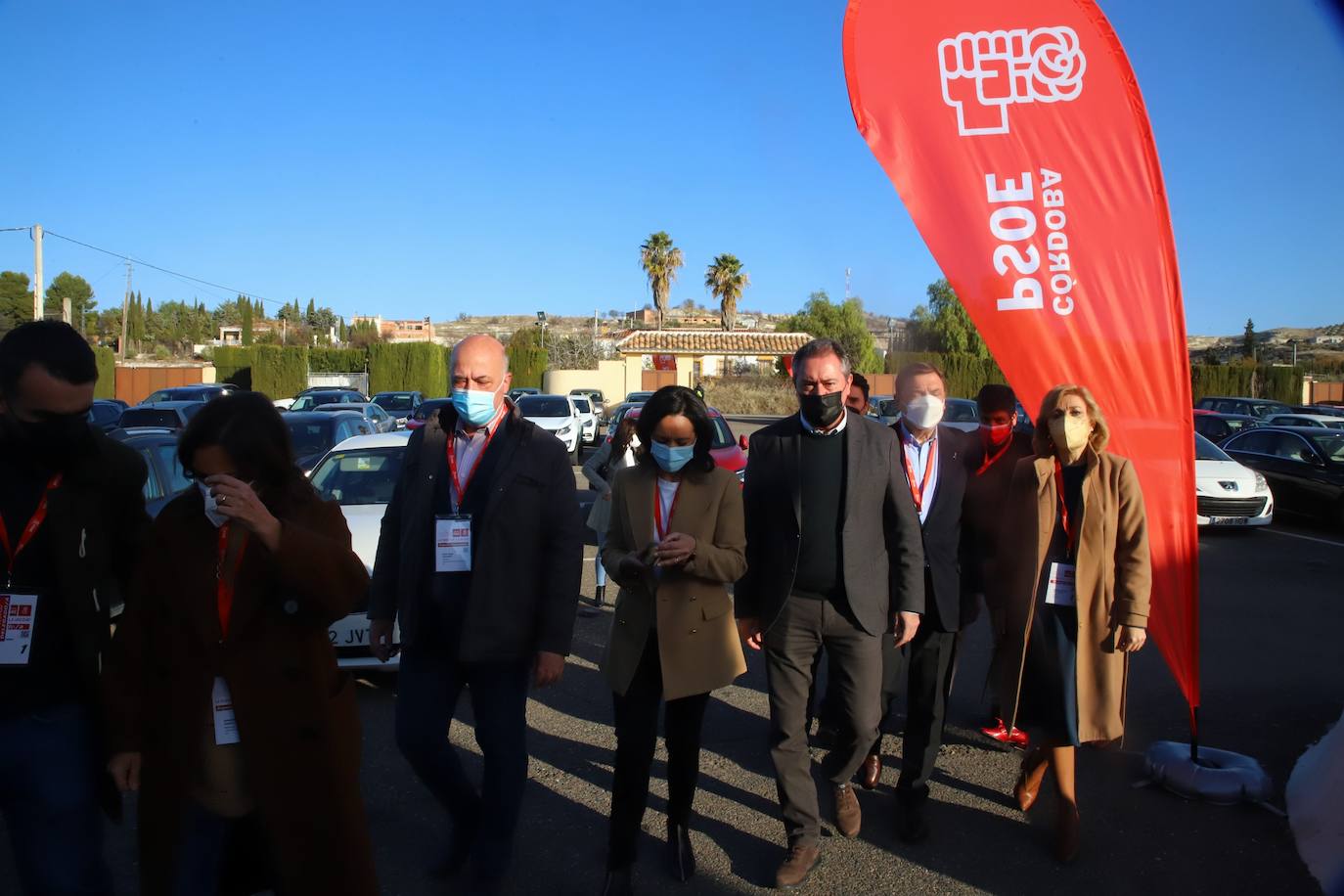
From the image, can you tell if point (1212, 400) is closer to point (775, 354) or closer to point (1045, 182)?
point (1045, 182)

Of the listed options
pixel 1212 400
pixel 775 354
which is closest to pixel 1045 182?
pixel 1212 400

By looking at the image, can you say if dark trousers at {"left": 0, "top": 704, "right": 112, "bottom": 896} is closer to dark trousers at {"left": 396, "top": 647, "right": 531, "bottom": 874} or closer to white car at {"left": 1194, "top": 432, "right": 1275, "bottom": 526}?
dark trousers at {"left": 396, "top": 647, "right": 531, "bottom": 874}

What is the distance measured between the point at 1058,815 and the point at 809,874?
1.11 meters

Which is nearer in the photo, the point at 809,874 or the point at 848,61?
the point at 809,874

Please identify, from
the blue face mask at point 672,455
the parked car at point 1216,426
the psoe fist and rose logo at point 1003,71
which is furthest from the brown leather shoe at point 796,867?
the parked car at point 1216,426

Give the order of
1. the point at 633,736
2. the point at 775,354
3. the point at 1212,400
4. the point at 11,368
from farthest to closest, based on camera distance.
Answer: the point at 775,354
the point at 1212,400
the point at 633,736
the point at 11,368

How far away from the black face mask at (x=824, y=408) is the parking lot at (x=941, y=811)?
185cm

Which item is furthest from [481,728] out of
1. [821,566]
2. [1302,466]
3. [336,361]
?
[336,361]

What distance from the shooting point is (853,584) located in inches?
153

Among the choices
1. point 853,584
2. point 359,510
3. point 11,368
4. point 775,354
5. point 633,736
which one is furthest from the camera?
point 775,354

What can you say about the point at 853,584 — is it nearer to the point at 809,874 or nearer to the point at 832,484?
the point at 832,484

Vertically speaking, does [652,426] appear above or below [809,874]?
above

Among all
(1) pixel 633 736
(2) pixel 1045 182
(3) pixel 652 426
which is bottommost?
(1) pixel 633 736

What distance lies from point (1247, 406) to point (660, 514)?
26338mm
